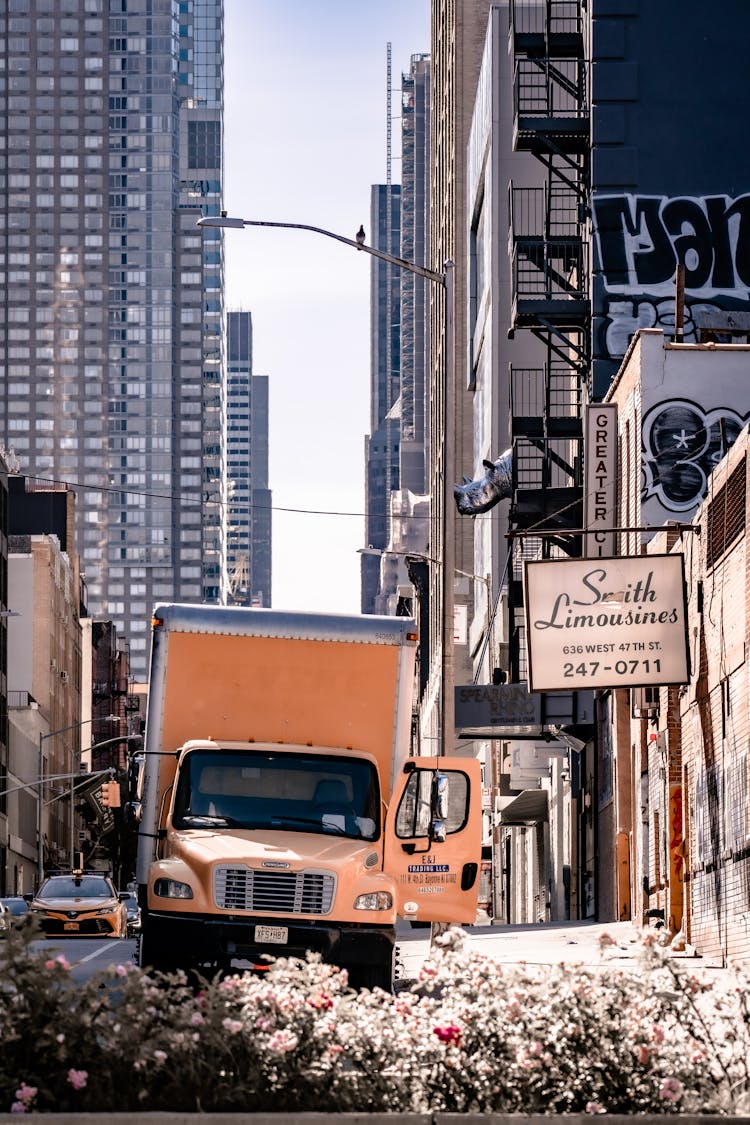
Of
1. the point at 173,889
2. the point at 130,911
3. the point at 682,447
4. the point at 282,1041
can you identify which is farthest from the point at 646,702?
the point at 282,1041

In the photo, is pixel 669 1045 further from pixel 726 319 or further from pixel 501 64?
pixel 501 64

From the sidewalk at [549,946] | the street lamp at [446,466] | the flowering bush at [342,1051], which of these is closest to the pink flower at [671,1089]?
the flowering bush at [342,1051]

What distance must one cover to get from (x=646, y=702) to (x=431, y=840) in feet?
53.6

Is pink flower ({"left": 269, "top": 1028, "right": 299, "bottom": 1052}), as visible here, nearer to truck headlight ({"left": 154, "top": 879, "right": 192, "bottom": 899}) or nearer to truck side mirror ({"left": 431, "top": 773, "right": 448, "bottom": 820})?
truck headlight ({"left": 154, "top": 879, "right": 192, "bottom": 899})

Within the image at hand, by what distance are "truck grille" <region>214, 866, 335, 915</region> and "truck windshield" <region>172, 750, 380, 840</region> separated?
932mm

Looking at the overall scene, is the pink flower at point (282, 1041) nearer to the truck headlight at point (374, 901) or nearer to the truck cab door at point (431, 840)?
→ the truck headlight at point (374, 901)

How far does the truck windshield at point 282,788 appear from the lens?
768 inches

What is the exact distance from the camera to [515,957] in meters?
31.0

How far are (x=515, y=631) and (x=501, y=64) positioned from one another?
31.2 m

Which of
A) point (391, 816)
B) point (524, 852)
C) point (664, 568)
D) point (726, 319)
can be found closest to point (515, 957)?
point (664, 568)

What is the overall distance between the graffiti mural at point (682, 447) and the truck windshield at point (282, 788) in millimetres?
19839

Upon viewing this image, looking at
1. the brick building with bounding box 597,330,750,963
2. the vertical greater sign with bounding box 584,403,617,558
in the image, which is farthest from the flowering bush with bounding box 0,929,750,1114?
the vertical greater sign with bounding box 584,403,617,558

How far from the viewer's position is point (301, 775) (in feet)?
64.4

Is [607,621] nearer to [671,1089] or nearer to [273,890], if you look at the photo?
[273,890]
